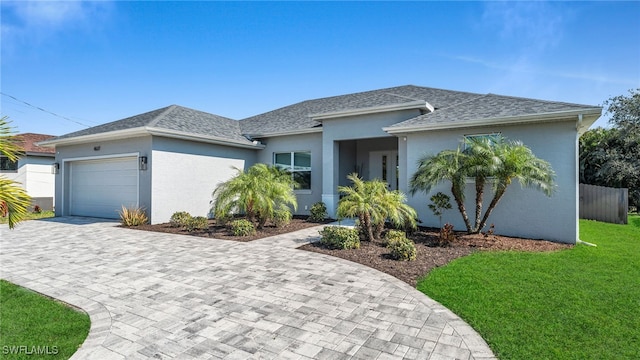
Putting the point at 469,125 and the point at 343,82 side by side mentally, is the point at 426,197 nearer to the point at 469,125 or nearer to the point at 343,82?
the point at 469,125

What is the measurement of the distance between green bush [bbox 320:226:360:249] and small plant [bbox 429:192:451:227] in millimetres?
3730

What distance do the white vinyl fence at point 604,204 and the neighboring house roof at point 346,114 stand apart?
7.04m

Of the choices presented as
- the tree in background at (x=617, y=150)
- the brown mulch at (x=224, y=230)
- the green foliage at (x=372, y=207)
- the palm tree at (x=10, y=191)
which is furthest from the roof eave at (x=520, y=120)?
the tree in background at (x=617, y=150)

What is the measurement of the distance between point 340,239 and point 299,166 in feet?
24.7

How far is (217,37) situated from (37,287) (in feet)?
34.1

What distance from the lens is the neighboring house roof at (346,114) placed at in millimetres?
9586

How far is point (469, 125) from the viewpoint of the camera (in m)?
10.0

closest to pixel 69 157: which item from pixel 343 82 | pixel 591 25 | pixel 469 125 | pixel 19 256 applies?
pixel 19 256

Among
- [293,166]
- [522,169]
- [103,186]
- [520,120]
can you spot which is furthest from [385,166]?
[103,186]

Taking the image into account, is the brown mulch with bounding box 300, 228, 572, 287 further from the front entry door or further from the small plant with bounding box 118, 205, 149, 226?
the small plant with bounding box 118, 205, 149, 226

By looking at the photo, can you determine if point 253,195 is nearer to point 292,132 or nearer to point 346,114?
point 292,132

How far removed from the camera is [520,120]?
365 inches

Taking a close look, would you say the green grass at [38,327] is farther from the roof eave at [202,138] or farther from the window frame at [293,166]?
the window frame at [293,166]

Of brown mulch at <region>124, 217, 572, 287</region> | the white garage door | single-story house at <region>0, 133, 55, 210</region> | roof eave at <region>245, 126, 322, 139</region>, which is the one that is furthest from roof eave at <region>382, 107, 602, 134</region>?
single-story house at <region>0, 133, 55, 210</region>
